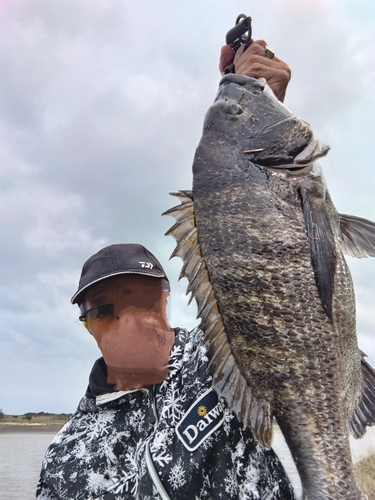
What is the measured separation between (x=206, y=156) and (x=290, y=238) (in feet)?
2.01

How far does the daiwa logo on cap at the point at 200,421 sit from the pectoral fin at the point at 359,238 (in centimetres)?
107

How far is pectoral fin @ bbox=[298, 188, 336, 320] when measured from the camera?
1.98m

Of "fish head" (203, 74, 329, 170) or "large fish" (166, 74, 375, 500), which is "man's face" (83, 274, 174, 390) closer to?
"large fish" (166, 74, 375, 500)

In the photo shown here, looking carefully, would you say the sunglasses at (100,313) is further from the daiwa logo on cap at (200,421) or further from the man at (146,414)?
the daiwa logo on cap at (200,421)

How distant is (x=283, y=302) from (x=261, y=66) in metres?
1.35

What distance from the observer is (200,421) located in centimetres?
246

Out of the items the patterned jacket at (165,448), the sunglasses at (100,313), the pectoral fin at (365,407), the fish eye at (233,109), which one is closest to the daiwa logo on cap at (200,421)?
the patterned jacket at (165,448)

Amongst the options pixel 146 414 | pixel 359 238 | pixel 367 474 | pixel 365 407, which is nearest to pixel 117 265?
pixel 146 414

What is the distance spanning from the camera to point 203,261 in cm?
208

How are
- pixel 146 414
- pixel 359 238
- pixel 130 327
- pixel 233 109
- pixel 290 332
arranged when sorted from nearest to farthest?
pixel 290 332 < pixel 359 238 < pixel 233 109 < pixel 146 414 < pixel 130 327

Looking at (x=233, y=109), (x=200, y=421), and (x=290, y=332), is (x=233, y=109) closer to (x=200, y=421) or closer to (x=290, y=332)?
(x=290, y=332)

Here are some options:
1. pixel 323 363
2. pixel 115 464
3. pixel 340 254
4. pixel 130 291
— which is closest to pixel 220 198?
pixel 340 254

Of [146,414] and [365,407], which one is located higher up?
[365,407]

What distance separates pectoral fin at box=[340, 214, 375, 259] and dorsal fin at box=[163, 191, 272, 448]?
2.46ft
